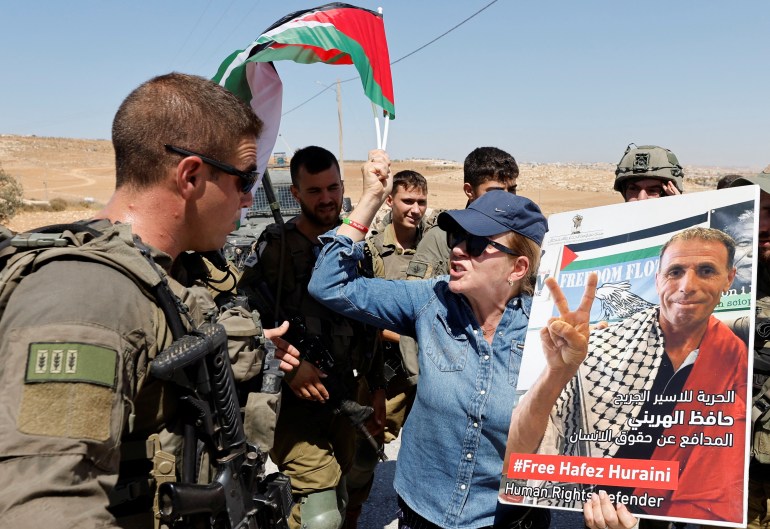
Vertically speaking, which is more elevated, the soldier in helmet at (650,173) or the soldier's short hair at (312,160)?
the soldier in helmet at (650,173)

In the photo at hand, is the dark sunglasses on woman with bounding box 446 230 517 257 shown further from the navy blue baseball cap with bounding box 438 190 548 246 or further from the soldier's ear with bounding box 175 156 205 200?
the soldier's ear with bounding box 175 156 205 200

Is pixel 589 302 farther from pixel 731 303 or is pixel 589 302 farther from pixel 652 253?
pixel 731 303

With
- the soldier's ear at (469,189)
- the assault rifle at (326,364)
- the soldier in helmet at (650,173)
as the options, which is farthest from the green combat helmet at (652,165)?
Result: the assault rifle at (326,364)

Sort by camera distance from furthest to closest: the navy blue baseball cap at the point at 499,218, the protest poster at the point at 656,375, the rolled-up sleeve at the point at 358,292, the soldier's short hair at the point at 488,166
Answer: the soldier's short hair at the point at 488,166, the rolled-up sleeve at the point at 358,292, the navy blue baseball cap at the point at 499,218, the protest poster at the point at 656,375

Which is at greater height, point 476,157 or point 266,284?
point 476,157

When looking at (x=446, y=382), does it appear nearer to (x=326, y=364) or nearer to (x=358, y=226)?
(x=358, y=226)

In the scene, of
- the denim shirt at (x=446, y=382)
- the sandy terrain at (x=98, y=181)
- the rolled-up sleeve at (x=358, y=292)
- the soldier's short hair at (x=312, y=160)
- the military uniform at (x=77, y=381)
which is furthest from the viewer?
the sandy terrain at (x=98, y=181)

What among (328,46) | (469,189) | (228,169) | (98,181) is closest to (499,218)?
(228,169)

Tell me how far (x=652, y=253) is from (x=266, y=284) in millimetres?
1890

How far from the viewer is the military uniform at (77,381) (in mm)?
1105

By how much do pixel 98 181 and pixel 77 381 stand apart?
6289 centimetres

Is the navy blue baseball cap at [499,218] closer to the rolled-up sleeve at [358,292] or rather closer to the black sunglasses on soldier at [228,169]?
the rolled-up sleeve at [358,292]

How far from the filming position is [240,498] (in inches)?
67.9

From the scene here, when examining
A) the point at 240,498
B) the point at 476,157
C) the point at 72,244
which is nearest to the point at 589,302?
the point at 240,498
